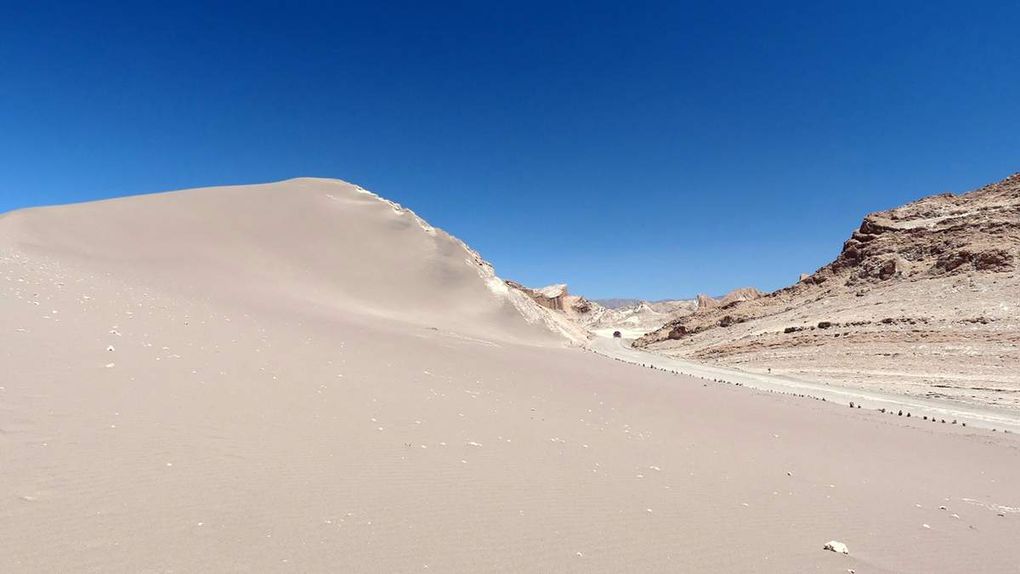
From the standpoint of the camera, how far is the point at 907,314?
103 feet

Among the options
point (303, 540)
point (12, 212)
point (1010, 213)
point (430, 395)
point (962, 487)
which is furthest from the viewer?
point (1010, 213)

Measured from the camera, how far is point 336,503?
4.34 metres

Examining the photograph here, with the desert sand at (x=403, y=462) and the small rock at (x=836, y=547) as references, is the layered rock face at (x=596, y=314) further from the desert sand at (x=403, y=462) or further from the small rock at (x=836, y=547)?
the small rock at (x=836, y=547)

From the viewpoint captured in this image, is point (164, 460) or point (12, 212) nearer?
point (164, 460)

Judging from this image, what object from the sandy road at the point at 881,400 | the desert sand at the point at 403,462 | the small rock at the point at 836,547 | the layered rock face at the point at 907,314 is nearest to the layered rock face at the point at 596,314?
the layered rock face at the point at 907,314

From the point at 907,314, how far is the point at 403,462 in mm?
35710

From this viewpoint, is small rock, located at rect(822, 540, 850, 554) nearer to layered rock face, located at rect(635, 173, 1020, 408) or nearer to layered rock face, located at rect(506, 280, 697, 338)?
layered rock face, located at rect(635, 173, 1020, 408)

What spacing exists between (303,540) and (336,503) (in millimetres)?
651

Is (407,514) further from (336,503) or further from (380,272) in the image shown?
(380,272)

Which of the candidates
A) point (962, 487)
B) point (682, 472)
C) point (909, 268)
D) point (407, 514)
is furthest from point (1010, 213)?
point (407, 514)

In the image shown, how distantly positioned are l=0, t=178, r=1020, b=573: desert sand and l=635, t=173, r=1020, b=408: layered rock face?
46.5 feet

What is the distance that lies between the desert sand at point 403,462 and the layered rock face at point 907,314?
14183mm

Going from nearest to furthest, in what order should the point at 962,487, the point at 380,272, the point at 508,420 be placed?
the point at 962,487
the point at 508,420
the point at 380,272

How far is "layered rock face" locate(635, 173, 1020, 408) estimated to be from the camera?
79.9ft
